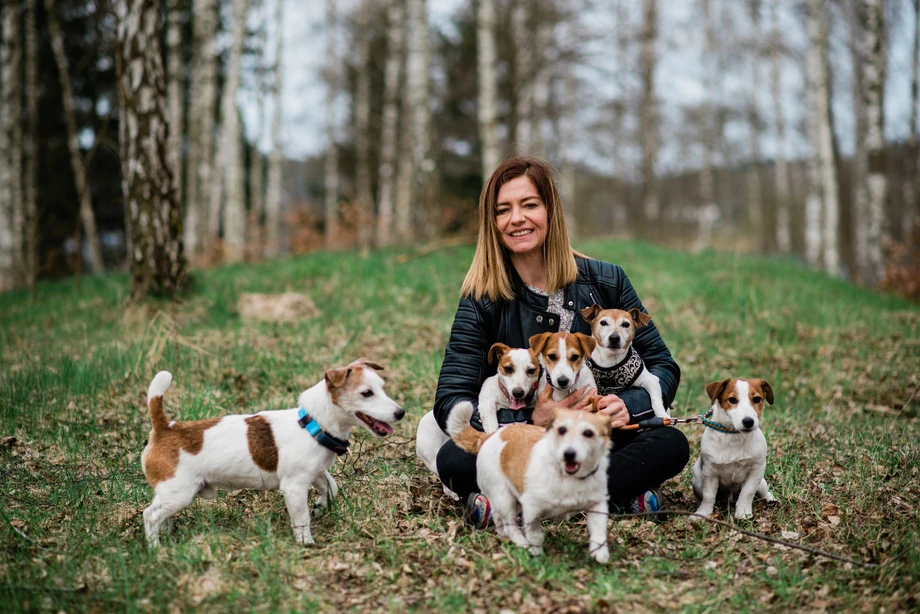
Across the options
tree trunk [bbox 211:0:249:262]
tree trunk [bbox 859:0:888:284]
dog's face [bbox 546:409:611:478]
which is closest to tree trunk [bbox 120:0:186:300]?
dog's face [bbox 546:409:611:478]

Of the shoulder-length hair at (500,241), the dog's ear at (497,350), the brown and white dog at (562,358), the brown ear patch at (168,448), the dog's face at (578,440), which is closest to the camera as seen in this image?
the dog's face at (578,440)

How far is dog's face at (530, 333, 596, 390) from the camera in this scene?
394 cm

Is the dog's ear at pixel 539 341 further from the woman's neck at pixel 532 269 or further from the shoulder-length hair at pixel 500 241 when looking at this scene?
the woman's neck at pixel 532 269

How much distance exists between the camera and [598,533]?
343 centimetres

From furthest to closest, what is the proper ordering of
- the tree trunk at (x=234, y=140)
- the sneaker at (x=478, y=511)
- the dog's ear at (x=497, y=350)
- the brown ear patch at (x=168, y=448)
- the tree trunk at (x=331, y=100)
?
1. the tree trunk at (x=331, y=100)
2. the tree trunk at (x=234, y=140)
3. the dog's ear at (x=497, y=350)
4. the sneaker at (x=478, y=511)
5. the brown ear patch at (x=168, y=448)

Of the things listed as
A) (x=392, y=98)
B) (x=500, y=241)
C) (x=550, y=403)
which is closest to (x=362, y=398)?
(x=550, y=403)

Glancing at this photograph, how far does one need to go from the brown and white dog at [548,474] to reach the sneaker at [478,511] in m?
0.19

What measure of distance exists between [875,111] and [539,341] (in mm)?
12718

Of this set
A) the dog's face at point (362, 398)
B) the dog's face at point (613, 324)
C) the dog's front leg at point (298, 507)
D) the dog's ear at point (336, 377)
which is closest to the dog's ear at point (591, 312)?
the dog's face at point (613, 324)

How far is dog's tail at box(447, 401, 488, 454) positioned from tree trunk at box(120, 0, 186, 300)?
562cm

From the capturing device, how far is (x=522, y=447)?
11.3ft

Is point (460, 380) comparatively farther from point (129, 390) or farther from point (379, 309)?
point (379, 309)

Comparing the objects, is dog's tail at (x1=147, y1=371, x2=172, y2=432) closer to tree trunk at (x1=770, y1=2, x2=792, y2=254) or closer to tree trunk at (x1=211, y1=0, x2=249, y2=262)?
tree trunk at (x1=211, y1=0, x2=249, y2=262)

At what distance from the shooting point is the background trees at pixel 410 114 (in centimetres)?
1378
